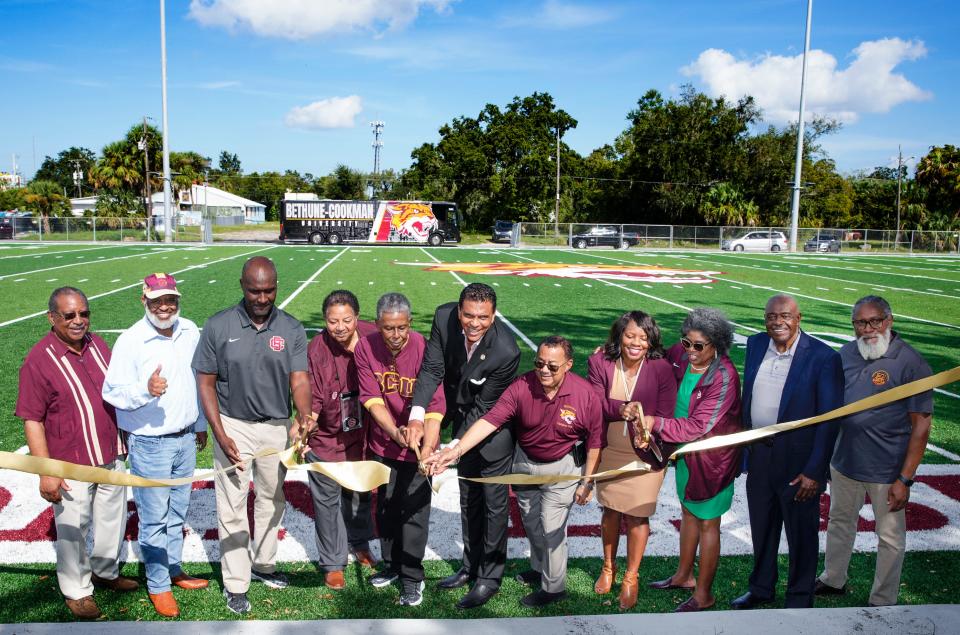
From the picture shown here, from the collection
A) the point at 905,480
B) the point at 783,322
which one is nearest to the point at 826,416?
the point at 783,322

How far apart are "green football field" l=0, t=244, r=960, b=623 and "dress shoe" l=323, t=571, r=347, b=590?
0.24 ft

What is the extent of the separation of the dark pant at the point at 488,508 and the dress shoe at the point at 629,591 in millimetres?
721

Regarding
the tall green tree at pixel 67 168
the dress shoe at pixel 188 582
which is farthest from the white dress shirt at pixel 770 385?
the tall green tree at pixel 67 168

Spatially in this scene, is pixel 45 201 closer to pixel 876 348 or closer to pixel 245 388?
pixel 245 388

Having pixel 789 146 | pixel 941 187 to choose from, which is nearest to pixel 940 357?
pixel 789 146

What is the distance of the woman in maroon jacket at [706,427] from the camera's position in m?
3.92

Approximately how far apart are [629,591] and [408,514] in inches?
54.0

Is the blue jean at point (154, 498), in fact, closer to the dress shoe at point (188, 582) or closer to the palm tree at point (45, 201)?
the dress shoe at point (188, 582)

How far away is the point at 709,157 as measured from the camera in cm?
4909

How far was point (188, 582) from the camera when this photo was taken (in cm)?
425

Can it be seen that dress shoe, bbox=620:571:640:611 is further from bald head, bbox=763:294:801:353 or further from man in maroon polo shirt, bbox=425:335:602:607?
bald head, bbox=763:294:801:353

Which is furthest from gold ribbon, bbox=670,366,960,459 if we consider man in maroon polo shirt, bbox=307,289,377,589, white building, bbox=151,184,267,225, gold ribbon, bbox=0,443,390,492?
white building, bbox=151,184,267,225

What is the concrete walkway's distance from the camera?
8.59 ft

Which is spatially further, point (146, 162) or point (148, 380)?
point (146, 162)
